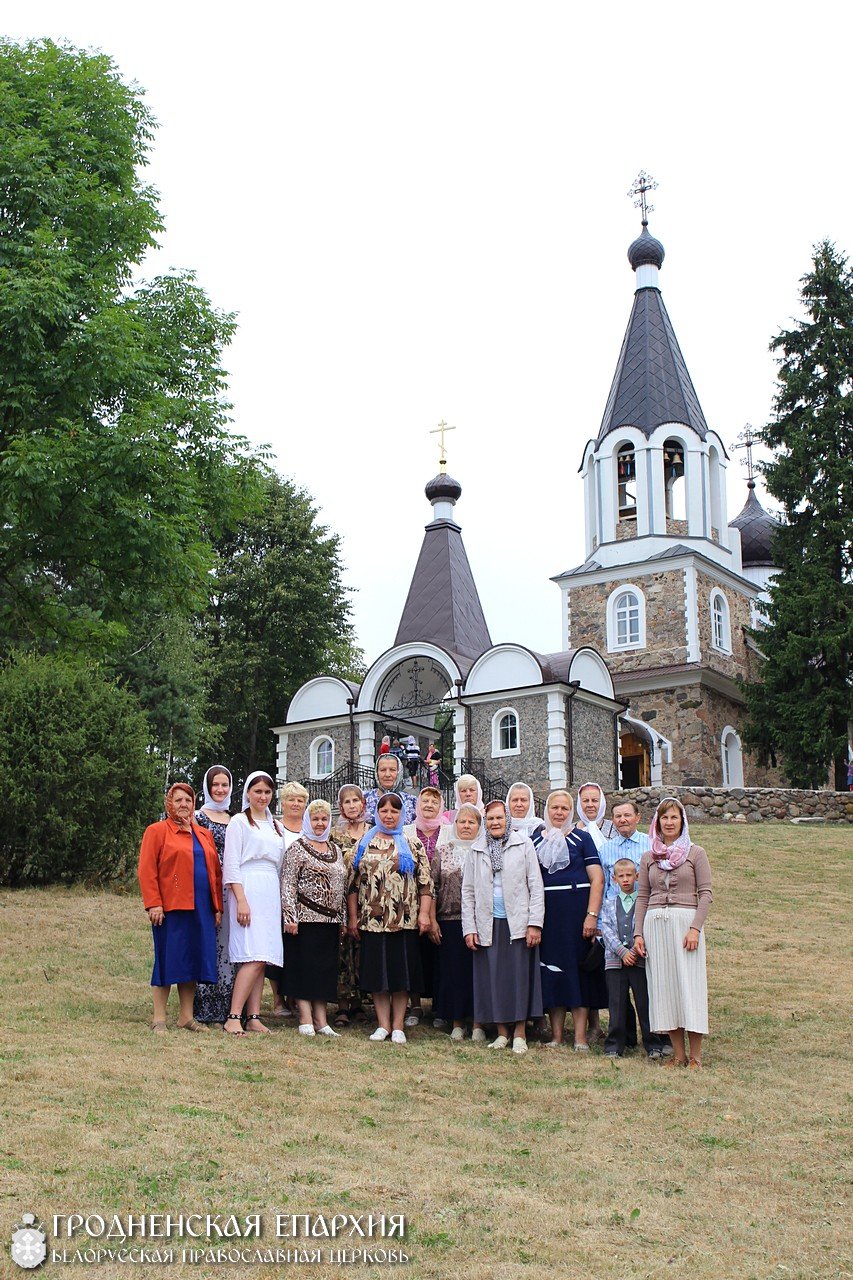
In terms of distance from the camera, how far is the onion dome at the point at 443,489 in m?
30.5

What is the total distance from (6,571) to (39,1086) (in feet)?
28.7

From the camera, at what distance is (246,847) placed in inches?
313


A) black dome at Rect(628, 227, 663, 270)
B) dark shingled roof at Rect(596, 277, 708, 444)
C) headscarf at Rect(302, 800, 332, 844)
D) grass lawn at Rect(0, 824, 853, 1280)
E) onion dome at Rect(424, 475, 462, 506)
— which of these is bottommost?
grass lawn at Rect(0, 824, 853, 1280)

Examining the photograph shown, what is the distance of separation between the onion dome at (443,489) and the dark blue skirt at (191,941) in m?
23.2

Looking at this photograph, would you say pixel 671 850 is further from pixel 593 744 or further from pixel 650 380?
pixel 650 380

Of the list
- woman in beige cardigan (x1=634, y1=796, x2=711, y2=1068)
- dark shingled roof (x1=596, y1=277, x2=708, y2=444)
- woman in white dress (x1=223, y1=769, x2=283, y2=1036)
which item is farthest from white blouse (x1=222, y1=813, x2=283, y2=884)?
dark shingled roof (x1=596, y1=277, x2=708, y2=444)

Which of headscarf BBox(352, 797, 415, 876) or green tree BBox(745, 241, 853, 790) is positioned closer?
headscarf BBox(352, 797, 415, 876)

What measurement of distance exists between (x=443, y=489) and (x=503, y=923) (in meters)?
23.2

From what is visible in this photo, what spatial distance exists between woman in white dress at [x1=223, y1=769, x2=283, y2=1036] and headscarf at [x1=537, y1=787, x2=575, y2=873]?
1.58 metres

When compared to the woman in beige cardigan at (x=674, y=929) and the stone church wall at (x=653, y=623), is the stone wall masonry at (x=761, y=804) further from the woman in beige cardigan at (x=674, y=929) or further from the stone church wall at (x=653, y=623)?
the woman in beige cardigan at (x=674, y=929)

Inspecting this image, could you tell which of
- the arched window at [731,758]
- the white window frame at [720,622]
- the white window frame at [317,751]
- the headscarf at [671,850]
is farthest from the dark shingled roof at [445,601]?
the headscarf at [671,850]

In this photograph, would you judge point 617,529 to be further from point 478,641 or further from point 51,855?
point 51,855

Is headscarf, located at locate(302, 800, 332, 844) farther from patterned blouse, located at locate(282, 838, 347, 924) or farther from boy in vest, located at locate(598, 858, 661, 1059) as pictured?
boy in vest, located at locate(598, 858, 661, 1059)

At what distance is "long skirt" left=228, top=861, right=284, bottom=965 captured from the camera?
7.79 meters
